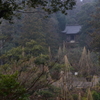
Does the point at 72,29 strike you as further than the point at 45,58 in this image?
Yes

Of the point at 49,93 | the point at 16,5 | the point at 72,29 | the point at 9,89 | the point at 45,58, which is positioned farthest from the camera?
the point at 72,29

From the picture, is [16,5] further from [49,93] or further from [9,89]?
[49,93]

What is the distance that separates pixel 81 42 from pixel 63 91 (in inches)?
402

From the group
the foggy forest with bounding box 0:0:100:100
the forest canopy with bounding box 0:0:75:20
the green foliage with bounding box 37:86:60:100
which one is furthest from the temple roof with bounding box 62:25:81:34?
the forest canopy with bounding box 0:0:75:20

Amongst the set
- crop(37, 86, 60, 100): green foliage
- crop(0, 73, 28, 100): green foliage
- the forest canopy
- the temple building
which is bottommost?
the temple building

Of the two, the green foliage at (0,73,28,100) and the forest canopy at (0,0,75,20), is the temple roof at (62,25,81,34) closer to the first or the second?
the forest canopy at (0,0,75,20)

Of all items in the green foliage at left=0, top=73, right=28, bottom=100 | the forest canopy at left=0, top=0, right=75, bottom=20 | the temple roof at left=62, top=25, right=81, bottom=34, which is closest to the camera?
the green foliage at left=0, top=73, right=28, bottom=100

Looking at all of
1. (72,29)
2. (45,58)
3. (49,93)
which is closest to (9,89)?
(49,93)

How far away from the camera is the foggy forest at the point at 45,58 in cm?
264

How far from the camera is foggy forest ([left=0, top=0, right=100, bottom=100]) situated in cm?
264

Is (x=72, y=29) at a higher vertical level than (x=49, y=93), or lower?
lower

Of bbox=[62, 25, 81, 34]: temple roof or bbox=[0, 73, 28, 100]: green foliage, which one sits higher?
A: bbox=[0, 73, 28, 100]: green foliage

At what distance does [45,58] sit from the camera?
766 centimetres

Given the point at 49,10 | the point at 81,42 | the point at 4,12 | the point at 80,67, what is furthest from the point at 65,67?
the point at 81,42
